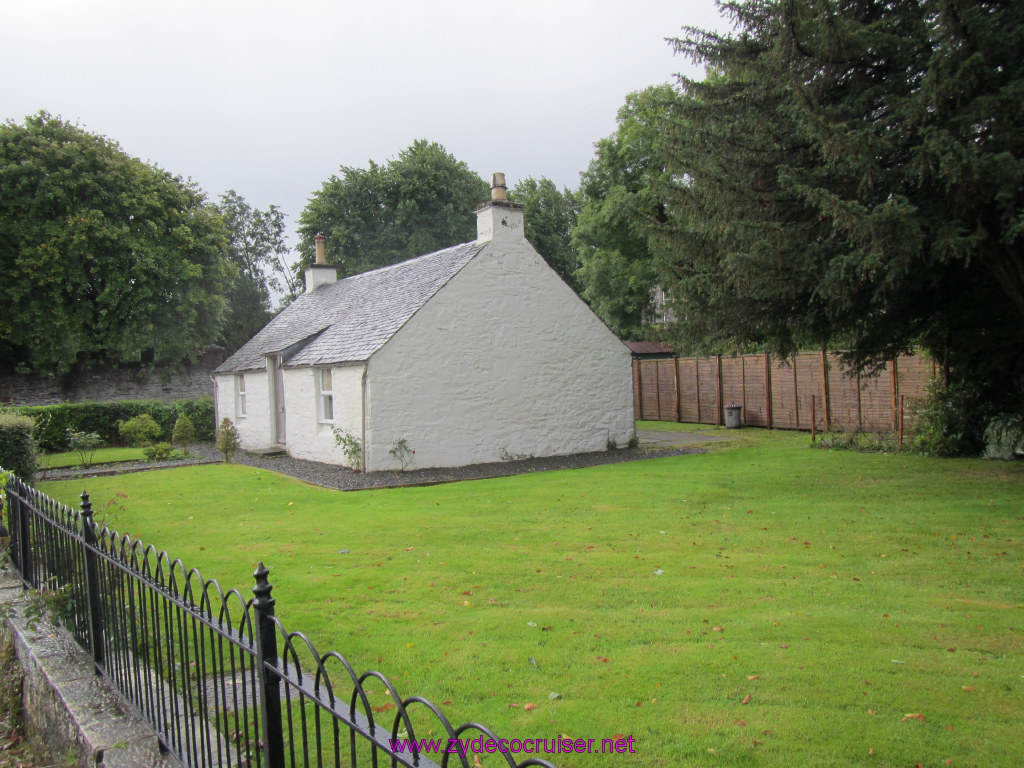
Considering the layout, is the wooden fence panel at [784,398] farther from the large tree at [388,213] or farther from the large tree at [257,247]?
the large tree at [257,247]

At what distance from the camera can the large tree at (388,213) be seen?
44906mm

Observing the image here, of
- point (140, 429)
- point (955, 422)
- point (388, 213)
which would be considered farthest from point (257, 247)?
point (955, 422)

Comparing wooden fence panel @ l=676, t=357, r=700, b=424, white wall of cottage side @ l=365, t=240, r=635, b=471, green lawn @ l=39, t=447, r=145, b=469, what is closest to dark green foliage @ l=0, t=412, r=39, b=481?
green lawn @ l=39, t=447, r=145, b=469

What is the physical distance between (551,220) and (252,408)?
31.2 m

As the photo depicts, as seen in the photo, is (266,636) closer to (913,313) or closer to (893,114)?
(893,114)

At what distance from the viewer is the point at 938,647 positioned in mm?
5355

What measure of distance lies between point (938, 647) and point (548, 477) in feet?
35.1

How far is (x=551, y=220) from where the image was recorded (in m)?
50.4

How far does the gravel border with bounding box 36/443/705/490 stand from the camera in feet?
52.6

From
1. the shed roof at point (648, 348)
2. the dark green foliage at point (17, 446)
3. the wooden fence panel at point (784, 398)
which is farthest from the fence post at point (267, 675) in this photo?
the shed roof at point (648, 348)

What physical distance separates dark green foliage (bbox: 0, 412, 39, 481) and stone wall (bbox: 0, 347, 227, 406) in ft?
63.2

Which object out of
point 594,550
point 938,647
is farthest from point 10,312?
point 938,647

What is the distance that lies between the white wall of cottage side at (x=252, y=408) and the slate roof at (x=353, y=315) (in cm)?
41

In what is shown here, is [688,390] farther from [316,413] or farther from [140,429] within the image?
[140,429]
